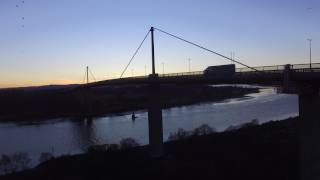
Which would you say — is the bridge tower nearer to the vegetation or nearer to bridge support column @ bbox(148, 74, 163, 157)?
bridge support column @ bbox(148, 74, 163, 157)

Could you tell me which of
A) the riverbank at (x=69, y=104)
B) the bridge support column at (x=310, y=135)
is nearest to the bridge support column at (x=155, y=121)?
the bridge support column at (x=310, y=135)

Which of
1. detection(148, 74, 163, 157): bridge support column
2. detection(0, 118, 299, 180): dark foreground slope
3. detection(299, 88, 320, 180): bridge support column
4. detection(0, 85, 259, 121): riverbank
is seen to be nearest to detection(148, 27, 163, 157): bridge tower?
detection(148, 74, 163, 157): bridge support column

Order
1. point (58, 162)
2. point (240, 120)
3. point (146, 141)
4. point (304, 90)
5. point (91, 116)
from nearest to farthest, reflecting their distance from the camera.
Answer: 1. point (304, 90)
2. point (58, 162)
3. point (146, 141)
4. point (240, 120)
5. point (91, 116)

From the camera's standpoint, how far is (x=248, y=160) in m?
24.0

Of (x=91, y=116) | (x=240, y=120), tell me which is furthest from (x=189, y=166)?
(x=91, y=116)

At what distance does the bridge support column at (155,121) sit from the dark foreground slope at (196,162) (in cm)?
68

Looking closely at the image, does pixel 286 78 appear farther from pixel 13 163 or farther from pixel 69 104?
pixel 69 104

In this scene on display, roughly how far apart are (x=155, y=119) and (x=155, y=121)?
5.5 inches

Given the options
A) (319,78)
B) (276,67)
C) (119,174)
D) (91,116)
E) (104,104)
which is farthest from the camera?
(104,104)

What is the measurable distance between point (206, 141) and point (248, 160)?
7.62m

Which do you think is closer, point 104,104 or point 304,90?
point 304,90

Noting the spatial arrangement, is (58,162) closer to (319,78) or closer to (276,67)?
(276,67)

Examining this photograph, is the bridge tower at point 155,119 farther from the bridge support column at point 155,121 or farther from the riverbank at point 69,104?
the riverbank at point 69,104

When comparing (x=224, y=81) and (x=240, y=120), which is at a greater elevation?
(x=224, y=81)
